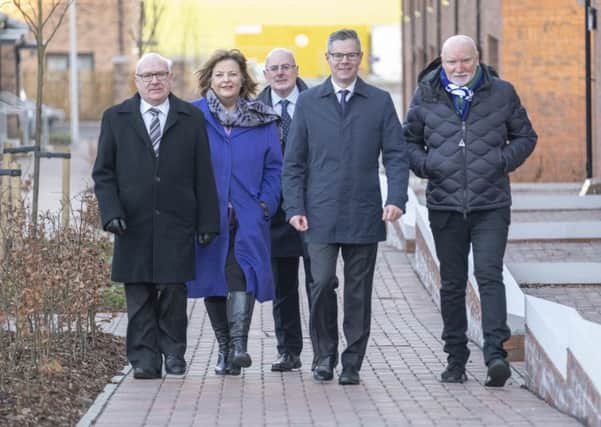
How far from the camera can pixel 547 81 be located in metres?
26.1

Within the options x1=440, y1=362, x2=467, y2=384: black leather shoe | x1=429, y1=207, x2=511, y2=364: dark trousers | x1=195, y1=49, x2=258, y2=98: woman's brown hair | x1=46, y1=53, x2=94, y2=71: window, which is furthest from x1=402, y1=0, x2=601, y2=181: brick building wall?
x1=46, y1=53, x2=94, y2=71: window

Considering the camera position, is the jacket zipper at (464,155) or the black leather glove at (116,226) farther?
the black leather glove at (116,226)

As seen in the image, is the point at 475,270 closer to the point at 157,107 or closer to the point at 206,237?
the point at 206,237

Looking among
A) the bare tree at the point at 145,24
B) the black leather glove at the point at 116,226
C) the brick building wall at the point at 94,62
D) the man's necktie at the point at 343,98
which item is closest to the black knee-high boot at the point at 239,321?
the black leather glove at the point at 116,226

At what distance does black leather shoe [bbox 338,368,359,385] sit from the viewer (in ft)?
30.6

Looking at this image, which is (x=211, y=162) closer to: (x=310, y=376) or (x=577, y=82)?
(x=310, y=376)

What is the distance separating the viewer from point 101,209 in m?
9.52

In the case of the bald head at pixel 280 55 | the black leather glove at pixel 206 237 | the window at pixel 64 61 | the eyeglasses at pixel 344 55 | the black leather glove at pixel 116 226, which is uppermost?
the window at pixel 64 61

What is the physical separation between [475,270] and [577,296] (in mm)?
2114

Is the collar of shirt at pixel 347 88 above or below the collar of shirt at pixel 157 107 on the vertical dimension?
above

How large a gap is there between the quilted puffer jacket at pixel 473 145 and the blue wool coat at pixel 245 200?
37.3 inches

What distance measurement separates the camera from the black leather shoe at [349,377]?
9.34 metres

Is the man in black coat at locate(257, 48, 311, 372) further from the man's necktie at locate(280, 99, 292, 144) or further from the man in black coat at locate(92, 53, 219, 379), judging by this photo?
the man in black coat at locate(92, 53, 219, 379)

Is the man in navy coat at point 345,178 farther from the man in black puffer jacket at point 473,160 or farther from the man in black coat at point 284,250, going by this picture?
the man in black coat at point 284,250
